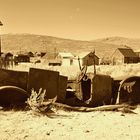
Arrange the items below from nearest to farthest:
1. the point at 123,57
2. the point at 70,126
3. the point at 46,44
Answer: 1. the point at 70,126
2. the point at 123,57
3. the point at 46,44

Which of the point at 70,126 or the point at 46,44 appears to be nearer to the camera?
the point at 70,126

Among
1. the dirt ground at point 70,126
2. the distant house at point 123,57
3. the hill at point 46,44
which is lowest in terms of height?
the dirt ground at point 70,126

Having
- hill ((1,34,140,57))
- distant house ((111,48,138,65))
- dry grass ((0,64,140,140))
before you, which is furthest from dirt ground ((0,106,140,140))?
hill ((1,34,140,57))

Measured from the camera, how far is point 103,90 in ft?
35.4

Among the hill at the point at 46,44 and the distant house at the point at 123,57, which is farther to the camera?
the hill at the point at 46,44

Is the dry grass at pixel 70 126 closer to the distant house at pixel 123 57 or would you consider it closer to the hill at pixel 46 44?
the distant house at pixel 123 57

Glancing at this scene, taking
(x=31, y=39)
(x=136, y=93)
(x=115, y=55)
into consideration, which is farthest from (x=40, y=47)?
(x=136, y=93)

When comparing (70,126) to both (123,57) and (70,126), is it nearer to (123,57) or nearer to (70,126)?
(70,126)

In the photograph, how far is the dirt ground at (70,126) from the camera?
690cm

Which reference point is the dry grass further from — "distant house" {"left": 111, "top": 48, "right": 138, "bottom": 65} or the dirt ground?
"distant house" {"left": 111, "top": 48, "right": 138, "bottom": 65}

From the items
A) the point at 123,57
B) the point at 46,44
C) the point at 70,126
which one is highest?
the point at 46,44

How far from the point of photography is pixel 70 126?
25.5ft

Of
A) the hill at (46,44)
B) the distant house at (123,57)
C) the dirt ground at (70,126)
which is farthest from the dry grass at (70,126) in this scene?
the hill at (46,44)

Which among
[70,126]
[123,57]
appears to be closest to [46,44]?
[123,57]
